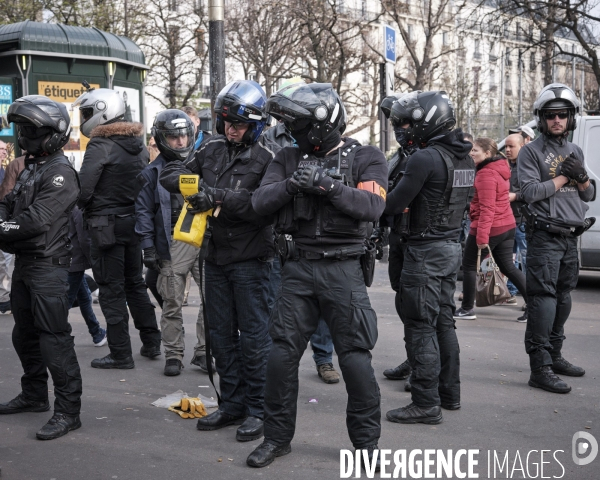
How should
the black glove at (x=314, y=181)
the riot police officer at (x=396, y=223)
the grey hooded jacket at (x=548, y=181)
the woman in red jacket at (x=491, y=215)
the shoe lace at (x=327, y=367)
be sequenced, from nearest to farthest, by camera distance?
the black glove at (x=314, y=181), the riot police officer at (x=396, y=223), the grey hooded jacket at (x=548, y=181), the shoe lace at (x=327, y=367), the woman in red jacket at (x=491, y=215)

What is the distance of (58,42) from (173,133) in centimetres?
872

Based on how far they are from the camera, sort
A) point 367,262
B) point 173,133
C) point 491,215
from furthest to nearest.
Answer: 1. point 491,215
2. point 173,133
3. point 367,262

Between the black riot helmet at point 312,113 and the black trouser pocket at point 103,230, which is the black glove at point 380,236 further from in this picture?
the black trouser pocket at point 103,230

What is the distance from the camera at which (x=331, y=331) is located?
4.30 metres

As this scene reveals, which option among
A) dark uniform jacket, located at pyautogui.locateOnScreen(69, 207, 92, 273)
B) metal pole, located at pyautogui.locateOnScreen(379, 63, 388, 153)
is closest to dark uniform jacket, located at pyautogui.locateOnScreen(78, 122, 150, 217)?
dark uniform jacket, located at pyautogui.locateOnScreen(69, 207, 92, 273)

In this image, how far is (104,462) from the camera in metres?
4.40

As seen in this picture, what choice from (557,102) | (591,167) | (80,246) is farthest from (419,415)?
(591,167)

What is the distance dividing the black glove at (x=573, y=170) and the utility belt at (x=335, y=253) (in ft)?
6.65

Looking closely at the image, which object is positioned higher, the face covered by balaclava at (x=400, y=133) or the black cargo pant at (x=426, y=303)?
the face covered by balaclava at (x=400, y=133)

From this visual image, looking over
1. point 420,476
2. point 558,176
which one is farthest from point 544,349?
point 420,476

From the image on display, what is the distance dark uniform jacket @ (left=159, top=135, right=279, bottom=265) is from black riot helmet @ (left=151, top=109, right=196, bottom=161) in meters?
1.12

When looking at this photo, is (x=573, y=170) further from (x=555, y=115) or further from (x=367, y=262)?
(x=367, y=262)

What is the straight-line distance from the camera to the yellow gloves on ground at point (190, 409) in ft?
17.1

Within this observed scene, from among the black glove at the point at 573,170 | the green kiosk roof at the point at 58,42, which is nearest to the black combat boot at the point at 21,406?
the black glove at the point at 573,170
